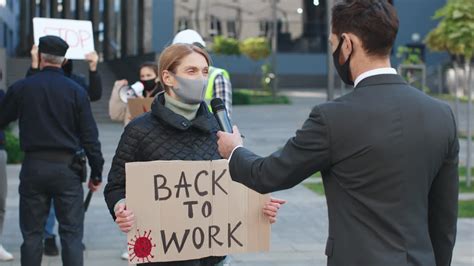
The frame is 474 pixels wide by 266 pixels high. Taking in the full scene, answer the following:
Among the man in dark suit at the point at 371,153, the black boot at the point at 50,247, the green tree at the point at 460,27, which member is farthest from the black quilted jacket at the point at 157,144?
the green tree at the point at 460,27

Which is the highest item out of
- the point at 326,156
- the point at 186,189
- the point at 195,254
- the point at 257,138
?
the point at 326,156

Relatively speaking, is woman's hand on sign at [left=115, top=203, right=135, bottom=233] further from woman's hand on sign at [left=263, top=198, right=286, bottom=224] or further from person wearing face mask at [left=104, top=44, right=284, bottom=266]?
woman's hand on sign at [left=263, top=198, right=286, bottom=224]

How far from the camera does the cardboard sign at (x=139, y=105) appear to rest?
7.27 meters

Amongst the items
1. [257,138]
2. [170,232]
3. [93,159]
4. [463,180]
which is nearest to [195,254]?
[170,232]

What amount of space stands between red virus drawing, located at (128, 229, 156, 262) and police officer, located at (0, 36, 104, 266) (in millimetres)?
2309

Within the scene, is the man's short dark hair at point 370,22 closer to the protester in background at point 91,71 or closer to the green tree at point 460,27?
the protester in background at point 91,71

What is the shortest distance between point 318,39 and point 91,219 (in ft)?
146

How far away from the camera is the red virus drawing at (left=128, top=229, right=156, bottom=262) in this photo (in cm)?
376

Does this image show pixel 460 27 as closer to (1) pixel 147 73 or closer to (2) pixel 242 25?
(1) pixel 147 73

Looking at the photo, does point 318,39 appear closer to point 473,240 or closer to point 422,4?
point 422,4

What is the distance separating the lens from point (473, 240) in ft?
30.0

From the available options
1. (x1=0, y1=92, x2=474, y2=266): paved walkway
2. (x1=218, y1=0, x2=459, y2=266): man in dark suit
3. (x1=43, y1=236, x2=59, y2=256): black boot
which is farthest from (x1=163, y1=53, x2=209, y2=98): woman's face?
(x1=43, y1=236, x2=59, y2=256): black boot

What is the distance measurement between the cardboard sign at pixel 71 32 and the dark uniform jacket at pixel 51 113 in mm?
1179

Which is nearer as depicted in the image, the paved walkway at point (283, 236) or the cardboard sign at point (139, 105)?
the cardboard sign at point (139, 105)
